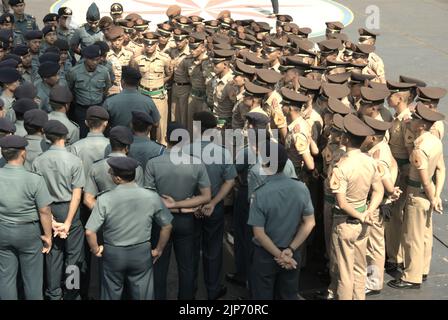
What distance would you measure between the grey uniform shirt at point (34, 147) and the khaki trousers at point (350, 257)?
296cm

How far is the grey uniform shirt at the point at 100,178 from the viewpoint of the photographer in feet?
21.5

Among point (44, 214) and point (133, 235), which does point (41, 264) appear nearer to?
point (44, 214)

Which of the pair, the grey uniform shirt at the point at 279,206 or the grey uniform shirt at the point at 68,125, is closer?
the grey uniform shirt at the point at 279,206

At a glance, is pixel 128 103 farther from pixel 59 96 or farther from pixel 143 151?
pixel 143 151

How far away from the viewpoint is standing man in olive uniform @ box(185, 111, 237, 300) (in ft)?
22.5

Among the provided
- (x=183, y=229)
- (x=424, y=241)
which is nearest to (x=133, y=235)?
(x=183, y=229)

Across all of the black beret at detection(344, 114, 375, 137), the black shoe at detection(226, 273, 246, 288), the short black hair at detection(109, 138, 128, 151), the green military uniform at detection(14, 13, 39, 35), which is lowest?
the black shoe at detection(226, 273, 246, 288)

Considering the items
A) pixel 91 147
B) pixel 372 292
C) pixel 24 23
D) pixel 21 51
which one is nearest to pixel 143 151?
pixel 91 147

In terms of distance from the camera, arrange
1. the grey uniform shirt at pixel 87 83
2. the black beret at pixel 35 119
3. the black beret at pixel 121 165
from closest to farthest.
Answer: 1. the black beret at pixel 121 165
2. the black beret at pixel 35 119
3. the grey uniform shirt at pixel 87 83

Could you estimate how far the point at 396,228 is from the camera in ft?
26.3

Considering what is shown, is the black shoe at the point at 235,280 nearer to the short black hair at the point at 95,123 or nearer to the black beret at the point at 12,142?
the short black hair at the point at 95,123

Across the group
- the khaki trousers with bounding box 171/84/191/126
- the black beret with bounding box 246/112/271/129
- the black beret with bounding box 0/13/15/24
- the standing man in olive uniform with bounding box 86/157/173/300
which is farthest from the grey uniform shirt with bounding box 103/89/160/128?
the black beret with bounding box 0/13/15/24

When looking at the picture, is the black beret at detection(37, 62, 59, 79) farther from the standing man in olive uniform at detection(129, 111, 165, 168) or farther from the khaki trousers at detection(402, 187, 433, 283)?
the khaki trousers at detection(402, 187, 433, 283)

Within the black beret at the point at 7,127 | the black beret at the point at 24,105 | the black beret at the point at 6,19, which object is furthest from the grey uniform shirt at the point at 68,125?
the black beret at the point at 6,19
